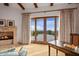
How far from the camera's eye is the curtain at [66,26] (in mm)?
3104

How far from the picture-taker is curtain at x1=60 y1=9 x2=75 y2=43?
310cm

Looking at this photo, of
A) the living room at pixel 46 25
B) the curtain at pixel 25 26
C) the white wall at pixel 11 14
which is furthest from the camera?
the curtain at pixel 25 26

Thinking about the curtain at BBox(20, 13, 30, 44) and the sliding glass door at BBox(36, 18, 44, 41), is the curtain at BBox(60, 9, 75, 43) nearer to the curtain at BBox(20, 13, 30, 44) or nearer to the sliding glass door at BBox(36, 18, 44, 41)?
the sliding glass door at BBox(36, 18, 44, 41)

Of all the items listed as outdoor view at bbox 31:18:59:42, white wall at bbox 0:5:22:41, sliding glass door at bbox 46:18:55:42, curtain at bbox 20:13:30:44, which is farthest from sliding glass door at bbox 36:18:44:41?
white wall at bbox 0:5:22:41

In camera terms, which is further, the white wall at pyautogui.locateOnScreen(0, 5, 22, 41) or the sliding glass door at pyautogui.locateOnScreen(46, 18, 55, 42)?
the white wall at pyautogui.locateOnScreen(0, 5, 22, 41)

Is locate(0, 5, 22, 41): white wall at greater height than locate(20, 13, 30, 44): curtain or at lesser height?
greater

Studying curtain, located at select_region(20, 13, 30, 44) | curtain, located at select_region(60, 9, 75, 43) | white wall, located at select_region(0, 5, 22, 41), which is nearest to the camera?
curtain, located at select_region(60, 9, 75, 43)

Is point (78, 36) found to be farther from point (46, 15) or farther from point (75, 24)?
point (46, 15)

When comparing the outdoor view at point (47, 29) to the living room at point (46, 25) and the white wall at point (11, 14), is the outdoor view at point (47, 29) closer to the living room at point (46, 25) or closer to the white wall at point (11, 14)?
the living room at point (46, 25)

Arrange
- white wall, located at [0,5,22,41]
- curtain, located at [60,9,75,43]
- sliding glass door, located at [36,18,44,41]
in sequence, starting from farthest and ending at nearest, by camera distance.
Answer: white wall, located at [0,5,22,41] → sliding glass door, located at [36,18,44,41] → curtain, located at [60,9,75,43]

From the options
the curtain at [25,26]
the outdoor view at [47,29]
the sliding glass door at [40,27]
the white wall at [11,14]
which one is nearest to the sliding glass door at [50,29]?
the outdoor view at [47,29]

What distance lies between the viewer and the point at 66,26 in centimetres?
326

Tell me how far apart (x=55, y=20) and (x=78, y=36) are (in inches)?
30.3

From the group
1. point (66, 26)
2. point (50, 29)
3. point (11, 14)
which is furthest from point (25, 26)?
point (66, 26)
